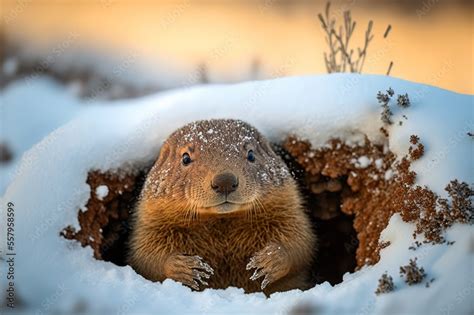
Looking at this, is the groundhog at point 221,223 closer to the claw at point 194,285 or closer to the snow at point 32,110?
the claw at point 194,285

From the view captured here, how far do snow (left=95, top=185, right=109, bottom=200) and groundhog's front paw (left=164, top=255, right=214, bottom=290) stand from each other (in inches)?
36.6

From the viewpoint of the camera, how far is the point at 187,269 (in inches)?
230

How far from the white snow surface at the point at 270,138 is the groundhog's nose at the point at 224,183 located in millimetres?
831

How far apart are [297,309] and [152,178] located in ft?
7.64

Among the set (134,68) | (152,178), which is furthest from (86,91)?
(152,178)

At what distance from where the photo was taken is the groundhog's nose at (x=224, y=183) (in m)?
5.43

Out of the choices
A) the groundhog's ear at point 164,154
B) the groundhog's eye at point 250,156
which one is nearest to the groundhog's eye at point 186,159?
the groundhog's ear at point 164,154

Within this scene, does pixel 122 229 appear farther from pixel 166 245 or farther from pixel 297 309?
pixel 297 309

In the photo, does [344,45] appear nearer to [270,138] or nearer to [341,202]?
[270,138]

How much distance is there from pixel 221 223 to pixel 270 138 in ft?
3.79

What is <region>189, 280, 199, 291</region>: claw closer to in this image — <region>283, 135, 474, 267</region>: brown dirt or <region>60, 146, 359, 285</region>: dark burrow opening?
<region>60, 146, 359, 285</region>: dark burrow opening

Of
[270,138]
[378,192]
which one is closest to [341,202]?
[378,192]

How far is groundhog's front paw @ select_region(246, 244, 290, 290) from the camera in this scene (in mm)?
5922

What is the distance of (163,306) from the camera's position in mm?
4809
